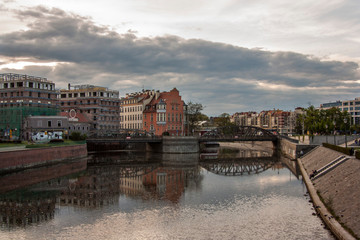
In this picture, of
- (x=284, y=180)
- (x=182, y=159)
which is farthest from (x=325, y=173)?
(x=182, y=159)

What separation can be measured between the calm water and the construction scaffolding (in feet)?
113

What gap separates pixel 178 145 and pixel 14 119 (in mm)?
40464

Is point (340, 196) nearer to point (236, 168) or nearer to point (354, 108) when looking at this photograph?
point (236, 168)

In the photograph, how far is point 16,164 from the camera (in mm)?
53281

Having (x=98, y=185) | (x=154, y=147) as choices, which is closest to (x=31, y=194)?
(x=98, y=185)

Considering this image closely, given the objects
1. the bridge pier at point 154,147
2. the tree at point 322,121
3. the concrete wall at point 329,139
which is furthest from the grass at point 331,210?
the tree at point 322,121

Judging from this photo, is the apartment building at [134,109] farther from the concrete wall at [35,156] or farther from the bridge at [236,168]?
the bridge at [236,168]

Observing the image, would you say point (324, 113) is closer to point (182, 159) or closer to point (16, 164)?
point (182, 159)

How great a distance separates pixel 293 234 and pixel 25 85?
8540 centimetres

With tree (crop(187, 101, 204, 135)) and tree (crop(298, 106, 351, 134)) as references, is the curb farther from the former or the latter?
tree (crop(187, 101, 204, 135))

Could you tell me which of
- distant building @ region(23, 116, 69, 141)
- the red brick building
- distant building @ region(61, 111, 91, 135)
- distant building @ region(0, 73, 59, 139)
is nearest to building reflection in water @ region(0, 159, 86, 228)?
distant building @ region(23, 116, 69, 141)

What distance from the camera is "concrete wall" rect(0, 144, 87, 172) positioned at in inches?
2016

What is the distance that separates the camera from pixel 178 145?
85.8m

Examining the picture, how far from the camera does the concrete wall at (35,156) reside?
51.2m
